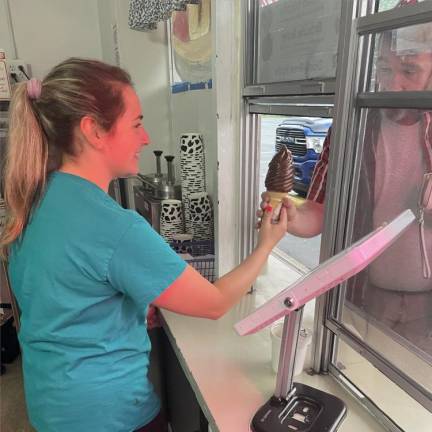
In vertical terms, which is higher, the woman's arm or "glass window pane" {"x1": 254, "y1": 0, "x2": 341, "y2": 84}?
"glass window pane" {"x1": 254, "y1": 0, "x2": 341, "y2": 84}

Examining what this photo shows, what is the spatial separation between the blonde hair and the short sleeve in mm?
230

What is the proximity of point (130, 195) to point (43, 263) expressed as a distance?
1796 millimetres

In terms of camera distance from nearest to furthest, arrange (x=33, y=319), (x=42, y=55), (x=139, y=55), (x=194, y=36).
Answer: (x=33, y=319), (x=194, y=36), (x=139, y=55), (x=42, y=55)

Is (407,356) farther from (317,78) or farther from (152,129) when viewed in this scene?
(152,129)

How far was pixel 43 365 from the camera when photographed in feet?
2.91

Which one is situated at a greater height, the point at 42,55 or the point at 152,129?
the point at 42,55

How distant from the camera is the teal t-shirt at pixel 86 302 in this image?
76 centimetres

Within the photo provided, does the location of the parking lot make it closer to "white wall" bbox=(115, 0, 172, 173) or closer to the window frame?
the window frame

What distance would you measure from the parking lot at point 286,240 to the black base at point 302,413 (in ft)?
1.53

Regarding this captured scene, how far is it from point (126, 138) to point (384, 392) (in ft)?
2.63

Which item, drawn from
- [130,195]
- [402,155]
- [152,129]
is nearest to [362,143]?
[402,155]

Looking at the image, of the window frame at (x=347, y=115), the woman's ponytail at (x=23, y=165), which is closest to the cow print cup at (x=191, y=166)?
the window frame at (x=347, y=115)

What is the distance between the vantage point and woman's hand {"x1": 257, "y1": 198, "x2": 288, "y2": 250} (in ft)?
2.99

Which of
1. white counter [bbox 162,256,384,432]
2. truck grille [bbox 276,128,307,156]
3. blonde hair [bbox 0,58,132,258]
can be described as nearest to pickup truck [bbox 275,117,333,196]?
truck grille [bbox 276,128,307,156]
